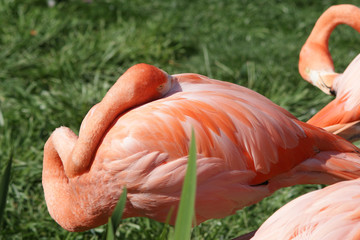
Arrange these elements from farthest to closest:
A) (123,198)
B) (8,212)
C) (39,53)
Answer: (39,53) < (8,212) < (123,198)

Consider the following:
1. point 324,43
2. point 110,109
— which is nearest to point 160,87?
point 110,109

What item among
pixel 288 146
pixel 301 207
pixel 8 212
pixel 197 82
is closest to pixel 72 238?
pixel 8 212

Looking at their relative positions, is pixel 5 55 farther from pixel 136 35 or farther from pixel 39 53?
pixel 136 35

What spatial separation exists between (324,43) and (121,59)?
1417 mm

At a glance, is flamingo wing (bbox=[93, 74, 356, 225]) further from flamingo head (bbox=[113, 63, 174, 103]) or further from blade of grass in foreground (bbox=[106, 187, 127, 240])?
blade of grass in foreground (bbox=[106, 187, 127, 240])

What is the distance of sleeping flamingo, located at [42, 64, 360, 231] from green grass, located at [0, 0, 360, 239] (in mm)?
554

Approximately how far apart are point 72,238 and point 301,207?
1.16 m

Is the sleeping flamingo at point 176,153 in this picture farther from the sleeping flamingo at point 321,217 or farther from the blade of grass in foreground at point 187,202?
the blade of grass in foreground at point 187,202

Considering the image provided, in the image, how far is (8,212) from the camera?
7.59 ft

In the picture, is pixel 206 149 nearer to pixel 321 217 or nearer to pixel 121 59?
pixel 321 217

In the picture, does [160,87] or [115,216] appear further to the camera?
[160,87]

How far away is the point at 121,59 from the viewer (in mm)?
3389

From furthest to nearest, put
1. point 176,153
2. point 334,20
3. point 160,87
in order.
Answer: point 334,20 → point 160,87 → point 176,153

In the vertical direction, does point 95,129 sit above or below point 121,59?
above
